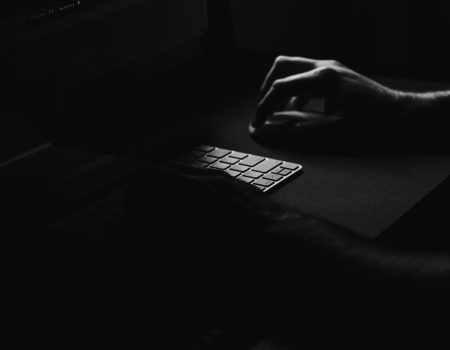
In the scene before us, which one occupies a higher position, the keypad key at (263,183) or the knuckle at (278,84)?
the knuckle at (278,84)

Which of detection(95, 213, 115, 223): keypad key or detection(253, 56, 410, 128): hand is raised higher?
detection(253, 56, 410, 128): hand

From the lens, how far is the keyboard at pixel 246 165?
34.2 inches

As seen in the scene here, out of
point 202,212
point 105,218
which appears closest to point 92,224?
point 105,218

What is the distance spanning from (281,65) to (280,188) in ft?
1.11

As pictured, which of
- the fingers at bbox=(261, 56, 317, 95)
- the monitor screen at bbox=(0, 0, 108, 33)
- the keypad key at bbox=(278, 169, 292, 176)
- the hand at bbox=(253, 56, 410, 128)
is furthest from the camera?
the fingers at bbox=(261, 56, 317, 95)

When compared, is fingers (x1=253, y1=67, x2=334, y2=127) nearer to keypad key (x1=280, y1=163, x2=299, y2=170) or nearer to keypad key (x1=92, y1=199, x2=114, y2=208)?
keypad key (x1=280, y1=163, x2=299, y2=170)

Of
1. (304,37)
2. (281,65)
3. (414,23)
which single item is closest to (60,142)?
(281,65)

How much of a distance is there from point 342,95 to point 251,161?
8.2 inches

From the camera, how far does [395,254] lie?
2.24 ft

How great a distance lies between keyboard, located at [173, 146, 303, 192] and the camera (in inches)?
34.2

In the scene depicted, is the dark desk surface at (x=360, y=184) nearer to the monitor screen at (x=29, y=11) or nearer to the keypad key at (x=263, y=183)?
the keypad key at (x=263, y=183)

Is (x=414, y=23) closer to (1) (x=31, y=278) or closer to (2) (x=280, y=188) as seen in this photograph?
(2) (x=280, y=188)

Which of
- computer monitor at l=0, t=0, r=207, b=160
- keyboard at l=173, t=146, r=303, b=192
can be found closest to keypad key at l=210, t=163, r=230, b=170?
keyboard at l=173, t=146, r=303, b=192

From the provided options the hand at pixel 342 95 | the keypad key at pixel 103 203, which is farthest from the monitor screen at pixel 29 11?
the hand at pixel 342 95
